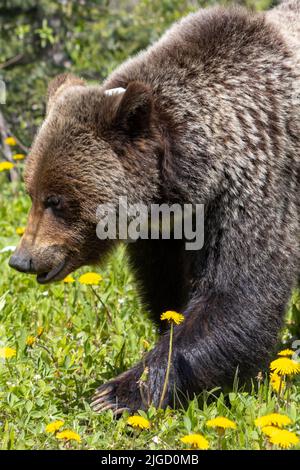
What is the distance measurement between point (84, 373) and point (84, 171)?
4.54ft

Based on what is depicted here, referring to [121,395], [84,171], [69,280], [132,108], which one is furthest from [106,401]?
[69,280]

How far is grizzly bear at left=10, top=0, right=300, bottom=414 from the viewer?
5.16 meters

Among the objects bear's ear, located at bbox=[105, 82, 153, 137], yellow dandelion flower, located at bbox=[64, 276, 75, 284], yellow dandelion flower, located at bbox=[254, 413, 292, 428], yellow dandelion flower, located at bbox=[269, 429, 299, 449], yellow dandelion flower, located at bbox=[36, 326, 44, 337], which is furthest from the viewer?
yellow dandelion flower, located at bbox=[64, 276, 75, 284]

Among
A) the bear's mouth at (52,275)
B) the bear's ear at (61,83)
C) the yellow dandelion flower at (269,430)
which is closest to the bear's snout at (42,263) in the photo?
the bear's mouth at (52,275)

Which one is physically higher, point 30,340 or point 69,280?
point 69,280

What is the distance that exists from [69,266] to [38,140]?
748mm

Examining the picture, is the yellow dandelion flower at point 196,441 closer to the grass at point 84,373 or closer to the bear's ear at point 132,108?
the grass at point 84,373

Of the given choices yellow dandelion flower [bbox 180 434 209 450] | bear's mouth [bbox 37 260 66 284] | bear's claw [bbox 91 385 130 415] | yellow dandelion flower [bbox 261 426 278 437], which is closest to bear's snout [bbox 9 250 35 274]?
bear's mouth [bbox 37 260 66 284]

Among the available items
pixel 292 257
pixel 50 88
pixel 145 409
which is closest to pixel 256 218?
pixel 292 257

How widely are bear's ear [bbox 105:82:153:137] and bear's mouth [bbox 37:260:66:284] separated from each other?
851 mm

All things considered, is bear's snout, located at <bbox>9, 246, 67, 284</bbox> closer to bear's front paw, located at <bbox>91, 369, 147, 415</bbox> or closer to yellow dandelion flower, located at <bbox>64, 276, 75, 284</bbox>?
bear's front paw, located at <bbox>91, 369, 147, 415</bbox>

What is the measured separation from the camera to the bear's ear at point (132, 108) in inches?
198

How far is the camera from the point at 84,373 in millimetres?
5797

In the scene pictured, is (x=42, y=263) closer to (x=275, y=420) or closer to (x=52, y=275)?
(x=52, y=275)
